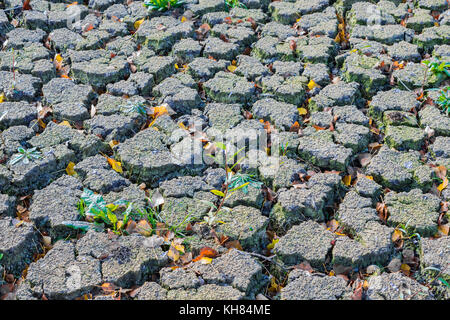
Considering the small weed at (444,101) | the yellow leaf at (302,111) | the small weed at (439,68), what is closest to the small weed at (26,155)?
the yellow leaf at (302,111)

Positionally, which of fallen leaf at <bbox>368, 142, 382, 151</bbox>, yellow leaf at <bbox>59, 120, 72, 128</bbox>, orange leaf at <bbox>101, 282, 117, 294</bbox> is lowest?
orange leaf at <bbox>101, 282, 117, 294</bbox>

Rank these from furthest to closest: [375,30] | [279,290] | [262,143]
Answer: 1. [375,30]
2. [262,143]
3. [279,290]

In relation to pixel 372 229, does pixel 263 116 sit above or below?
above

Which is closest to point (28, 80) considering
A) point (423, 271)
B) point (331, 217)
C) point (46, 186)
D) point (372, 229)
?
point (46, 186)

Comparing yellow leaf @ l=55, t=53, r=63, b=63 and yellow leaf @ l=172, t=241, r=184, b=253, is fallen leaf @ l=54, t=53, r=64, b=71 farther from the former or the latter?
yellow leaf @ l=172, t=241, r=184, b=253

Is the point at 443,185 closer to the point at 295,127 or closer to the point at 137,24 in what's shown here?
the point at 295,127

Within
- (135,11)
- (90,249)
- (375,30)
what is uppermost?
(135,11)

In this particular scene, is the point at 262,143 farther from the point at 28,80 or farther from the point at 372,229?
the point at 28,80

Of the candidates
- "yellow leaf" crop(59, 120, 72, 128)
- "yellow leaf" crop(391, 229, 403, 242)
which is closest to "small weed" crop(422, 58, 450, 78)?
"yellow leaf" crop(391, 229, 403, 242)
